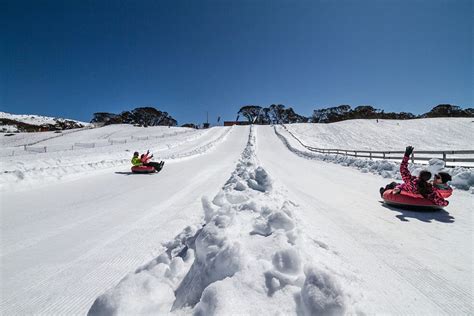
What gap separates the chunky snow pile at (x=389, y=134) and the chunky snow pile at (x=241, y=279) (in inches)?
1572

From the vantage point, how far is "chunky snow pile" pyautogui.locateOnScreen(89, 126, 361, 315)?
71.4 inches

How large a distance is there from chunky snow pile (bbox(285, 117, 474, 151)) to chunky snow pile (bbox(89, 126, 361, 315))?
39922mm

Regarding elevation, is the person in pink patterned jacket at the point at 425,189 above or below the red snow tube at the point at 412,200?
above

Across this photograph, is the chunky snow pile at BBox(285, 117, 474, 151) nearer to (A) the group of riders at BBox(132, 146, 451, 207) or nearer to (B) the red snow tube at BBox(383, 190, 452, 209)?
(A) the group of riders at BBox(132, 146, 451, 207)

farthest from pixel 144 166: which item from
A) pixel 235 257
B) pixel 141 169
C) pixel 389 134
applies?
pixel 389 134

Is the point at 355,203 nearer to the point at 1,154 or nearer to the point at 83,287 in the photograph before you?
the point at 83,287

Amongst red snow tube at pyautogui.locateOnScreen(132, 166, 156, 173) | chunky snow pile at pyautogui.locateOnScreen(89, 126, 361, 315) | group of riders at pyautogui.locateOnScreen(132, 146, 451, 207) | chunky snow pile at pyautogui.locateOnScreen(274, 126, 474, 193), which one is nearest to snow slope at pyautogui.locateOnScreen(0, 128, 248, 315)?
chunky snow pile at pyautogui.locateOnScreen(89, 126, 361, 315)

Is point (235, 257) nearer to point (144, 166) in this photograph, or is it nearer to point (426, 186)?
point (426, 186)

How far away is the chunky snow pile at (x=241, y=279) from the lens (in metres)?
1.81

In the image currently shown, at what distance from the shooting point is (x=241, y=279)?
2086mm

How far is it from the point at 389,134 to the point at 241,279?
2220 inches

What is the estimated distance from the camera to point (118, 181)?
30.0ft

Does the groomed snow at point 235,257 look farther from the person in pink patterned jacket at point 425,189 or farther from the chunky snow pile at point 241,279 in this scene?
the person in pink patterned jacket at point 425,189

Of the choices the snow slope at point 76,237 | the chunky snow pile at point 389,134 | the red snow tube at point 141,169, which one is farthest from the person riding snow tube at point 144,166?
the chunky snow pile at point 389,134
